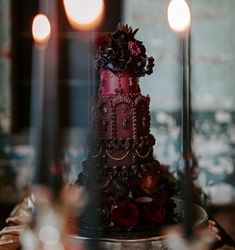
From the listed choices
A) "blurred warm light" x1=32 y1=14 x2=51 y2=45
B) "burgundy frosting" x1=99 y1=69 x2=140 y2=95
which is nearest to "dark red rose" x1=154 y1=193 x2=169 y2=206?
"burgundy frosting" x1=99 y1=69 x2=140 y2=95

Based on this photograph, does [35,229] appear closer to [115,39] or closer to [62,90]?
[115,39]

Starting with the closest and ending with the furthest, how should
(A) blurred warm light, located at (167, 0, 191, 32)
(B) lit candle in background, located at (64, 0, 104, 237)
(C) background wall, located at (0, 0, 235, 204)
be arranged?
1. (B) lit candle in background, located at (64, 0, 104, 237)
2. (A) blurred warm light, located at (167, 0, 191, 32)
3. (C) background wall, located at (0, 0, 235, 204)

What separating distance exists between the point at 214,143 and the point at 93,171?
9.58 feet

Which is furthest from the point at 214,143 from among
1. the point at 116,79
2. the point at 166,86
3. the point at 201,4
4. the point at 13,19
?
the point at 116,79

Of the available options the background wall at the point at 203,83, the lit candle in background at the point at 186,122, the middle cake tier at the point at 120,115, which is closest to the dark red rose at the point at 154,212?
the middle cake tier at the point at 120,115

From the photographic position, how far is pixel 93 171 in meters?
0.60

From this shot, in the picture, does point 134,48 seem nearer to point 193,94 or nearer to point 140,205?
point 140,205

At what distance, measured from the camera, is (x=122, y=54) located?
1.55m

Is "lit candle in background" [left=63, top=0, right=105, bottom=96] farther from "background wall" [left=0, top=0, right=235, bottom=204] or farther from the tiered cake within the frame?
"background wall" [left=0, top=0, right=235, bottom=204]

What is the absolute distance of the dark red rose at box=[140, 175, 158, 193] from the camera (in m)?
1.60

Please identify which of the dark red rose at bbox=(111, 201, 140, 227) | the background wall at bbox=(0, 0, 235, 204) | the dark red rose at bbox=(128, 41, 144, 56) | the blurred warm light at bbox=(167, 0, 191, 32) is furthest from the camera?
the background wall at bbox=(0, 0, 235, 204)

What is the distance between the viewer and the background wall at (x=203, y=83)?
11.1 feet

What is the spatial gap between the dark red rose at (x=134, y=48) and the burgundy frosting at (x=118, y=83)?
9 cm

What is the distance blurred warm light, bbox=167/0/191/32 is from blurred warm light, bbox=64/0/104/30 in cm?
15
